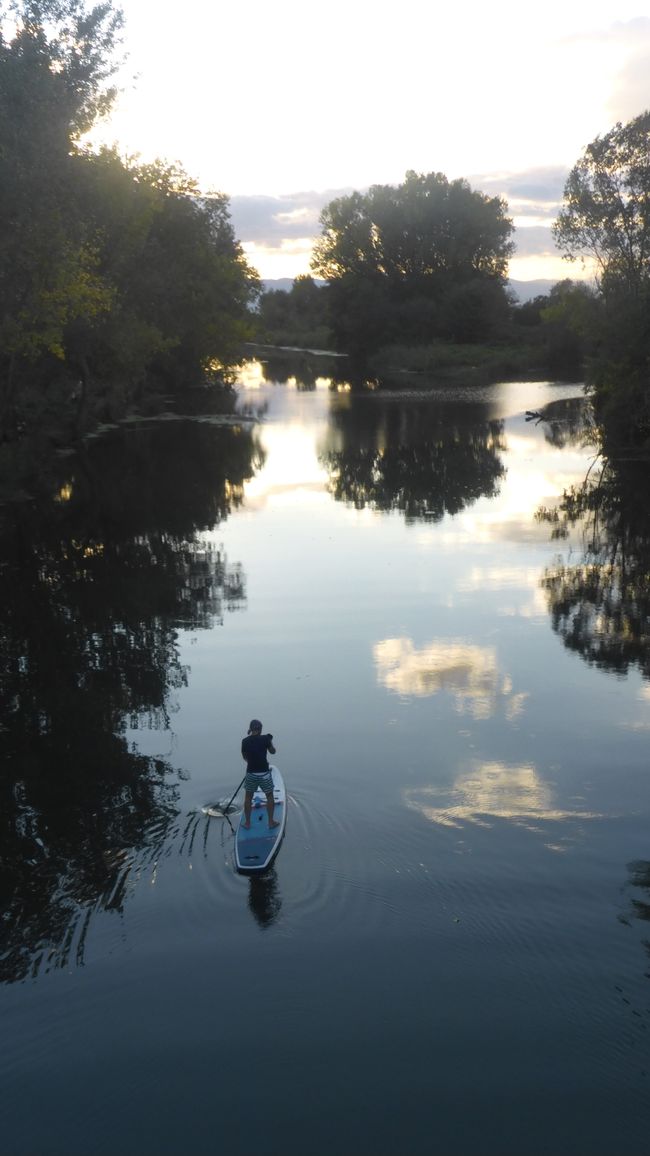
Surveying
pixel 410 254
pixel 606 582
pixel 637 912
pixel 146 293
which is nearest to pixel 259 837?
pixel 637 912

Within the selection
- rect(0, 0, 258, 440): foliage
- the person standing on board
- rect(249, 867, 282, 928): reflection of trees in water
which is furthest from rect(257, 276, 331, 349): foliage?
rect(249, 867, 282, 928): reflection of trees in water

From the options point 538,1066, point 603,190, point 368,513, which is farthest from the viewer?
point 603,190

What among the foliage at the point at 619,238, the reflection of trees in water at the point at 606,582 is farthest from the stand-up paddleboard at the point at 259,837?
the foliage at the point at 619,238

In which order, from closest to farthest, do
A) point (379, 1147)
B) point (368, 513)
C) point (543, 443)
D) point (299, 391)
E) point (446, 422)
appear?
point (379, 1147), point (368, 513), point (543, 443), point (446, 422), point (299, 391)

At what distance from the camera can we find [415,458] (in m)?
43.5

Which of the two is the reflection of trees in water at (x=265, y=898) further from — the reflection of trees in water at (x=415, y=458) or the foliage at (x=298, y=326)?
the foliage at (x=298, y=326)

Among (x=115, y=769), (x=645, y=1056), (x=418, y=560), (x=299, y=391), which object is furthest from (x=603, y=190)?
(x=299, y=391)

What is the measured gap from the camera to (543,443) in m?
50.2

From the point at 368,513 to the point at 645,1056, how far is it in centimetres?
2436

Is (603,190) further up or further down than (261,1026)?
further up

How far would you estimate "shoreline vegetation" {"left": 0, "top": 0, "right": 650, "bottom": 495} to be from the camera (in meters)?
28.1

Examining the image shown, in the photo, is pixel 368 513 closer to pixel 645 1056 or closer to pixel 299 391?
pixel 645 1056

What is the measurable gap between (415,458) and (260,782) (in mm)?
33158

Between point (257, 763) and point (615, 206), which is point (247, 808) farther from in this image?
point (615, 206)
